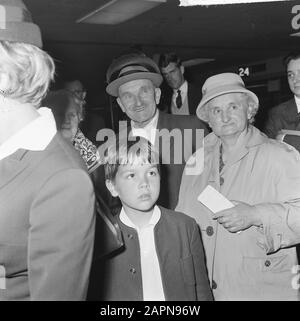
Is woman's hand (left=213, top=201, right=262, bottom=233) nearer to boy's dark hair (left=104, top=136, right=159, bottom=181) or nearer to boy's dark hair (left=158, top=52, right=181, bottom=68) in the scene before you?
boy's dark hair (left=104, top=136, right=159, bottom=181)

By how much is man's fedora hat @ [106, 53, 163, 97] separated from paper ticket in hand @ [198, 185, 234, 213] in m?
0.77

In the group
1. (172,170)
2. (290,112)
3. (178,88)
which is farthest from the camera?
(178,88)

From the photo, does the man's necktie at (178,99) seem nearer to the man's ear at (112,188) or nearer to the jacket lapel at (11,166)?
the man's ear at (112,188)

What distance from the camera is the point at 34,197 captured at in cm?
87

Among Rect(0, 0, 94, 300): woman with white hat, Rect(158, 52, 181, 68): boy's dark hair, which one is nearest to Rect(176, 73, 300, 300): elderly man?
Rect(0, 0, 94, 300): woman with white hat

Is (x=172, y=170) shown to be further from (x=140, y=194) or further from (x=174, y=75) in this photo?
(x=174, y=75)

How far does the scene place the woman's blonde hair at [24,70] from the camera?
94 centimetres

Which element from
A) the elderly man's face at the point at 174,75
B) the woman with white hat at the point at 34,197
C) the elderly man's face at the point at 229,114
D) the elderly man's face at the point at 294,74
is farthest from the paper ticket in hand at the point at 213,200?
the elderly man's face at the point at 174,75

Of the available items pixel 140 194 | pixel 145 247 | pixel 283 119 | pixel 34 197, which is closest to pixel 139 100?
pixel 140 194

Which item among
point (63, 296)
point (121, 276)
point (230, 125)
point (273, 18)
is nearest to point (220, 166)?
point (230, 125)

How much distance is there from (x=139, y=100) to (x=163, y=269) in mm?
1016

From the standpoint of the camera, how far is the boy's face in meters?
1.51

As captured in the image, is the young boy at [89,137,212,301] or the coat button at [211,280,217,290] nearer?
the young boy at [89,137,212,301]

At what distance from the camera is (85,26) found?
5.16 metres
